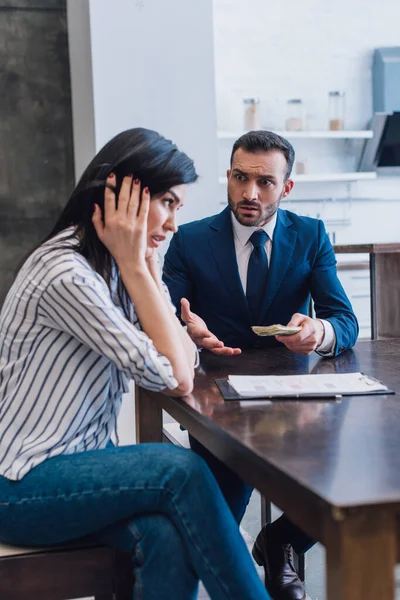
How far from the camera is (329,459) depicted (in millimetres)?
972

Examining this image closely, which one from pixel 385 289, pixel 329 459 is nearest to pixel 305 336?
pixel 329 459

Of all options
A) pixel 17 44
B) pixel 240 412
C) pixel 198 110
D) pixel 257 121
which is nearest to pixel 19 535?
pixel 240 412

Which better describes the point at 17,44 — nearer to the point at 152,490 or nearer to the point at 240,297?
the point at 240,297

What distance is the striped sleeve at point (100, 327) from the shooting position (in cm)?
132

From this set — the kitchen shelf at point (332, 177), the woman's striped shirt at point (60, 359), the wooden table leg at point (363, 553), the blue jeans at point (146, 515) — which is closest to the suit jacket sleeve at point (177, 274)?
the woman's striped shirt at point (60, 359)

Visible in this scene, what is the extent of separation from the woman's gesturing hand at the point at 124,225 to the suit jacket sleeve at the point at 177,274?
721 mm

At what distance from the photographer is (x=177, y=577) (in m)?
1.23

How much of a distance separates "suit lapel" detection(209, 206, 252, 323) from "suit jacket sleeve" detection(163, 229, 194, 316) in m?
0.09

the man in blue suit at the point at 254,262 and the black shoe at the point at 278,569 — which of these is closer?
the black shoe at the point at 278,569

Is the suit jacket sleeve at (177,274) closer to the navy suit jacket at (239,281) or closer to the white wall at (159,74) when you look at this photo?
the navy suit jacket at (239,281)

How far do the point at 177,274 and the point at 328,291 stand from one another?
42 cm

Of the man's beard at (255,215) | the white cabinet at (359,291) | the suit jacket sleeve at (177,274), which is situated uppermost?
the man's beard at (255,215)

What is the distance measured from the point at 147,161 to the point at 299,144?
5467 mm

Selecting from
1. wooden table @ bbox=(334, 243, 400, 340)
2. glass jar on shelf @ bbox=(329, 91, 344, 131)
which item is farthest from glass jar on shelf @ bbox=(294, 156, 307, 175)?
wooden table @ bbox=(334, 243, 400, 340)
